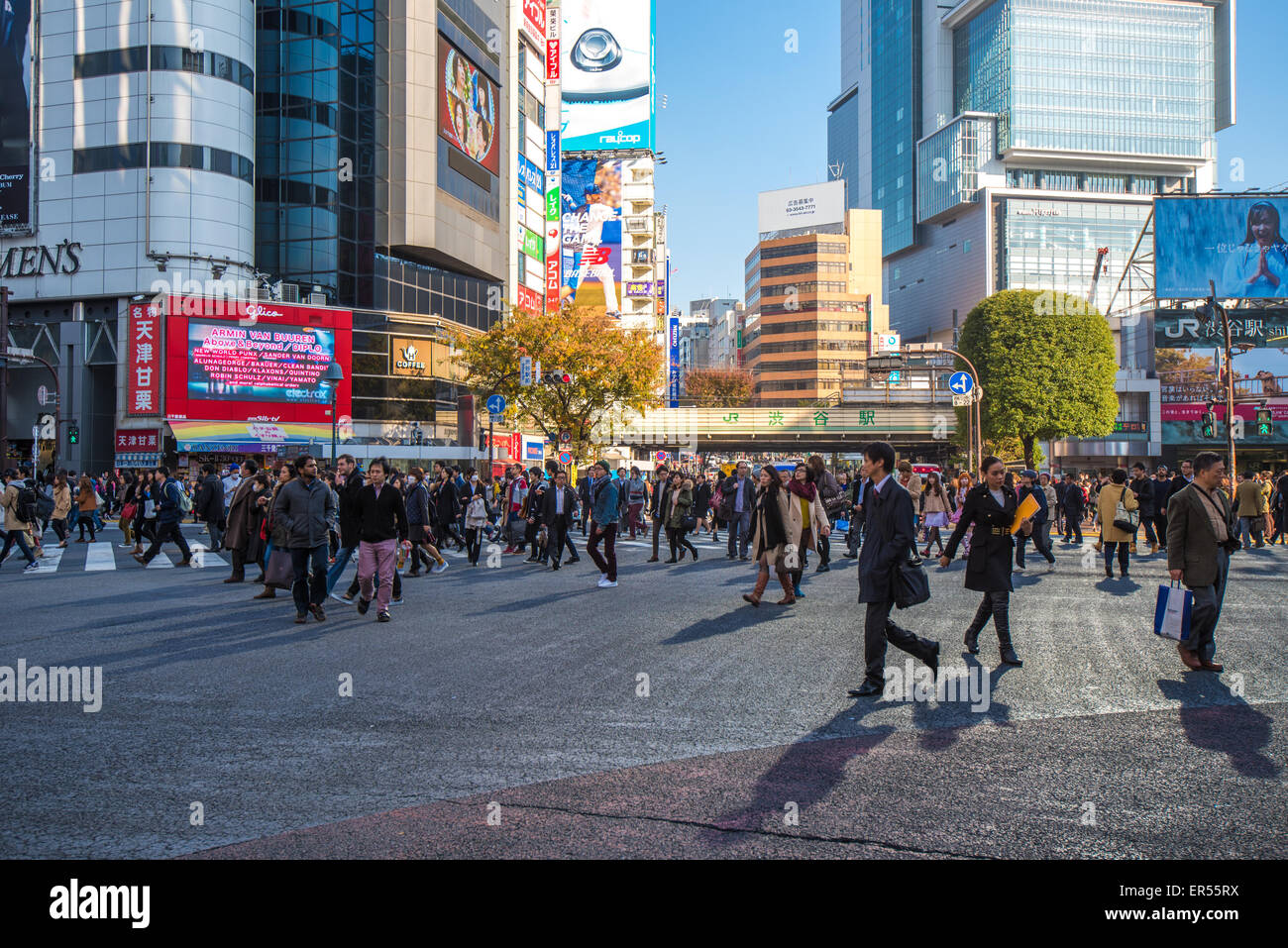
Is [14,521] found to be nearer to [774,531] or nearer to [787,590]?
[774,531]

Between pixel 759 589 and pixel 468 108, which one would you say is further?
pixel 468 108

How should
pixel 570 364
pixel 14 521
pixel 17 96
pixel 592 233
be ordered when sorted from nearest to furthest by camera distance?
1. pixel 14 521
2. pixel 570 364
3. pixel 17 96
4. pixel 592 233

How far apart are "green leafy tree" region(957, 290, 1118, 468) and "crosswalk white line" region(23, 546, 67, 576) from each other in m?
49.4

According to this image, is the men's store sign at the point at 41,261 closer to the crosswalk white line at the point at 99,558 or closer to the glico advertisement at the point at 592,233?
the crosswalk white line at the point at 99,558

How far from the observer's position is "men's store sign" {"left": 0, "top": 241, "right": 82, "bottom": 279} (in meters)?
43.4

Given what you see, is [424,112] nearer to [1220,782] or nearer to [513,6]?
[513,6]

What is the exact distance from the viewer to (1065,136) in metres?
121

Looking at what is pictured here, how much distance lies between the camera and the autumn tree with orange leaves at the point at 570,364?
40719mm

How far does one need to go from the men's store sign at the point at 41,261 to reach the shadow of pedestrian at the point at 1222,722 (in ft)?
156

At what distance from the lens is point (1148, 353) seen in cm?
7719

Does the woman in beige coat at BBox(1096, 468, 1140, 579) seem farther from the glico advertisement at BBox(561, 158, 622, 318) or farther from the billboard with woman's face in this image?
the glico advertisement at BBox(561, 158, 622, 318)

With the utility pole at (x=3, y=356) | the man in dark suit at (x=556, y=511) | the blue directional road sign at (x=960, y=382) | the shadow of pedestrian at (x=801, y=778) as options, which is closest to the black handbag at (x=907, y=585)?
the shadow of pedestrian at (x=801, y=778)

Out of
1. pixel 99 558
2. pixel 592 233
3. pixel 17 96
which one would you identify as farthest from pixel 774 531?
pixel 592 233

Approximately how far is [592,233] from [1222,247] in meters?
51.4
